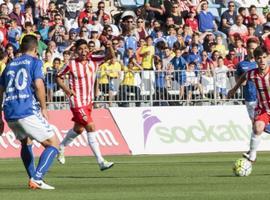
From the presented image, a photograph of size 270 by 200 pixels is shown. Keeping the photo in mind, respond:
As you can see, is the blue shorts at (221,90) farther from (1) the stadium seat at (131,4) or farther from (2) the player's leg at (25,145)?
(2) the player's leg at (25,145)

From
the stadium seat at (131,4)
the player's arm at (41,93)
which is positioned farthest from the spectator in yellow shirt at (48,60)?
the player's arm at (41,93)

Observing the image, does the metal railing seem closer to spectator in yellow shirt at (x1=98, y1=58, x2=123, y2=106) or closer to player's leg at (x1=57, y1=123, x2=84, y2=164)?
Answer: spectator in yellow shirt at (x1=98, y1=58, x2=123, y2=106)

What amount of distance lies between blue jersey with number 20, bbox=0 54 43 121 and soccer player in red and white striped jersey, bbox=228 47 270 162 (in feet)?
15.0

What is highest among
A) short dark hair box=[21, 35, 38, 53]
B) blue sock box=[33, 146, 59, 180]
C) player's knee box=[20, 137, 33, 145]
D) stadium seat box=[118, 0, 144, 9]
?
short dark hair box=[21, 35, 38, 53]

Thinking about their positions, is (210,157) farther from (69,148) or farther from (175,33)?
(175,33)

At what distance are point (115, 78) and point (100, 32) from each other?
13.3 ft

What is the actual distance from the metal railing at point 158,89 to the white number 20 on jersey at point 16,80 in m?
12.2

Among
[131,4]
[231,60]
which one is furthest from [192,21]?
[231,60]

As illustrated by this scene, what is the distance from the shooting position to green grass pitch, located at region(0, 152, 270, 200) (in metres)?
14.4

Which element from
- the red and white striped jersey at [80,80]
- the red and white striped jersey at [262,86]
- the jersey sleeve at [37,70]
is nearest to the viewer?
the jersey sleeve at [37,70]

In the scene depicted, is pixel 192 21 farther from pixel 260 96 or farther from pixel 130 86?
pixel 260 96

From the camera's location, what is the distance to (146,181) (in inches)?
678

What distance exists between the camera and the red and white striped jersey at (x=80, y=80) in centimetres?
2219

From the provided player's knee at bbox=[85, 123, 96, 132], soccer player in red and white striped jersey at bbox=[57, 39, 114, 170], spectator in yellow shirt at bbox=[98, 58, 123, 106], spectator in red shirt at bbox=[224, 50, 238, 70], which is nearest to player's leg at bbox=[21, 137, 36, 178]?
player's knee at bbox=[85, 123, 96, 132]
